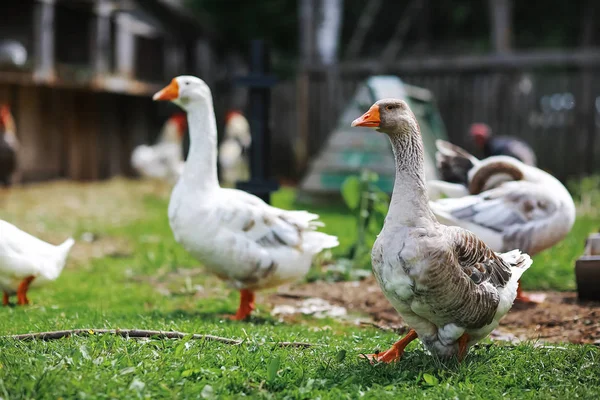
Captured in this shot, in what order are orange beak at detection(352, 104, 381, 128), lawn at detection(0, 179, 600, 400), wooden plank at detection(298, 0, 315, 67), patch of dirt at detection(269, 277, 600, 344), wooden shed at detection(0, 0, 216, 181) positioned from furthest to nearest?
wooden plank at detection(298, 0, 315, 67) → wooden shed at detection(0, 0, 216, 181) → patch of dirt at detection(269, 277, 600, 344) → orange beak at detection(352, 104, 381, 128) → lawn at detection(0, 179, 600, 400)

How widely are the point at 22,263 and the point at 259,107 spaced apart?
3108 mm

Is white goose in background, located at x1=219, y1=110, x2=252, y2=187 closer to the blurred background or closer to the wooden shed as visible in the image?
the blurred background

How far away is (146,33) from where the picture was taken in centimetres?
1855

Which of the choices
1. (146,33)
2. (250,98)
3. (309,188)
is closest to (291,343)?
(250,98)

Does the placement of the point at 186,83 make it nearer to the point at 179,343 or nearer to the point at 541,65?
the point at 179,343

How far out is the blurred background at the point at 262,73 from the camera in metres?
13.3

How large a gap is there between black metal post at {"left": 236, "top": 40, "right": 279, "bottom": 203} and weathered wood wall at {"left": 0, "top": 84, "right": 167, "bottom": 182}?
26.4ft

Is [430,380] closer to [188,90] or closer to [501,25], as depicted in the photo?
[188,90]

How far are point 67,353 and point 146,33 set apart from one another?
16.0 m

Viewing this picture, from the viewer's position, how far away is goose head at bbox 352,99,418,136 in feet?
12.7

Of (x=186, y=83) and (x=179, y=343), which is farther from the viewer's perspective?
(x=186, y=83)

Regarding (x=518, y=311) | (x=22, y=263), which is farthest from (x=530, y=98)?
(x=22, y=263)

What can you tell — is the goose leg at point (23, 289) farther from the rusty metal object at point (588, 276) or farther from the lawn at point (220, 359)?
the rusty metal object at point (588, 276)

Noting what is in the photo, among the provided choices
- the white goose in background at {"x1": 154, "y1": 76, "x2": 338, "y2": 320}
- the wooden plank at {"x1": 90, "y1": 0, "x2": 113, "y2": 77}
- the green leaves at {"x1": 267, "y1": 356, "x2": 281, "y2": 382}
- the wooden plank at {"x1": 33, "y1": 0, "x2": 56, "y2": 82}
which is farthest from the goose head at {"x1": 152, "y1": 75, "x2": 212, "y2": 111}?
the wooden plank at {"x1": 90, "y1": 0, "x2": 113, "y2": 77}
